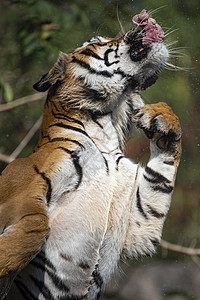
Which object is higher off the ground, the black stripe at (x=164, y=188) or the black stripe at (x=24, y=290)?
the black stripe at (x=164, y=188)

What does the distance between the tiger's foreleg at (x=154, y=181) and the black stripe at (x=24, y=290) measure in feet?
1.34

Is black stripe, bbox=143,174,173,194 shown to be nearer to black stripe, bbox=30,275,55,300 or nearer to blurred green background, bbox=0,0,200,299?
black stripe, bbox=30,275,55,300

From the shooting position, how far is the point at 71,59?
6.95 ft

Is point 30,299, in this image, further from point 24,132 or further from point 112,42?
point 24,132

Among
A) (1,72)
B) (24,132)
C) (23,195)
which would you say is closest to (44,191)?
(23,195)

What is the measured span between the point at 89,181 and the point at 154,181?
289 millimetres

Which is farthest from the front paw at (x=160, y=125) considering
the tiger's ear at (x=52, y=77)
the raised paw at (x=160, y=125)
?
the tiger's ear at (x=52, y=77)

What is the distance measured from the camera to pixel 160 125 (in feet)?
6.30

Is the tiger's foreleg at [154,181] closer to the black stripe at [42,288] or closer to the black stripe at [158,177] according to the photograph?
the black stripe at [158,177]

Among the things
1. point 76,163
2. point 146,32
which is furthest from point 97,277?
point 146,32

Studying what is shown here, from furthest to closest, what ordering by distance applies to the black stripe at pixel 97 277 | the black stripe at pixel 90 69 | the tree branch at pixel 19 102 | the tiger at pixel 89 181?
the tree branch at pixel 19 102 → the black stripe at pixel 90 69 → the black stripe at pixel 97 277 → the tiger at pixel 89 181

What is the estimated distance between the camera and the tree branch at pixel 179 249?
3965 millimetres

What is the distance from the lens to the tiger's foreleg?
76.4 inches

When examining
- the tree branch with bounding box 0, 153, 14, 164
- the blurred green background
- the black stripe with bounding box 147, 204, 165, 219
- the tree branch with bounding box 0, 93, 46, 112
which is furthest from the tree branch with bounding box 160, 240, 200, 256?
the black stripe with bounding box 147, 204, 165, 219
